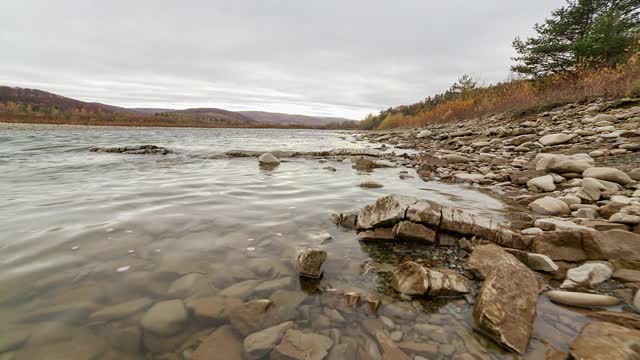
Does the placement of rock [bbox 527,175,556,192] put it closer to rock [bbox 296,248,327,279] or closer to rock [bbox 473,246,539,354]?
rock [bbox 473,246,539,354]

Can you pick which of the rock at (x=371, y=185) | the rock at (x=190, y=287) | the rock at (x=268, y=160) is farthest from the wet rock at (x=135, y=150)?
the rock at (x=190, y=287)

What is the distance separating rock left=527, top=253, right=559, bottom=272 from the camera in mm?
2564

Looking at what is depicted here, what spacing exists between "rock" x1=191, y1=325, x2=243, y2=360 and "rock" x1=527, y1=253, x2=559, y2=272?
8.29 feet

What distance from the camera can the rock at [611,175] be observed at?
4414mm

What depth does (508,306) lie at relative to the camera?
1922 millimetres

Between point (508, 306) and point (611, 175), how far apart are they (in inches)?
167

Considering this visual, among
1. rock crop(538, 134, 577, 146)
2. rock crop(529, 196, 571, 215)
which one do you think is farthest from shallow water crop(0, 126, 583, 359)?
rock crop(538, 134, 577, 146)

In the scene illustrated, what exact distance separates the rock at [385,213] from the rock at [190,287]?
1.89 m

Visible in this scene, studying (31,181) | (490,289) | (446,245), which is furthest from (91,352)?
(31,181)

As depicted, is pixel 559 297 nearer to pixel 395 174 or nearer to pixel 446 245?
pixel 446 245

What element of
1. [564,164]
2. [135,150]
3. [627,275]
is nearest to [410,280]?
[627,275]

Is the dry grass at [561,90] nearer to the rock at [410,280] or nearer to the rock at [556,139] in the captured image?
the rock at [556,139]

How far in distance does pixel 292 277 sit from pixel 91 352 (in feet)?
4.54

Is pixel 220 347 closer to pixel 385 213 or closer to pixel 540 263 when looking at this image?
pixel 385 213
